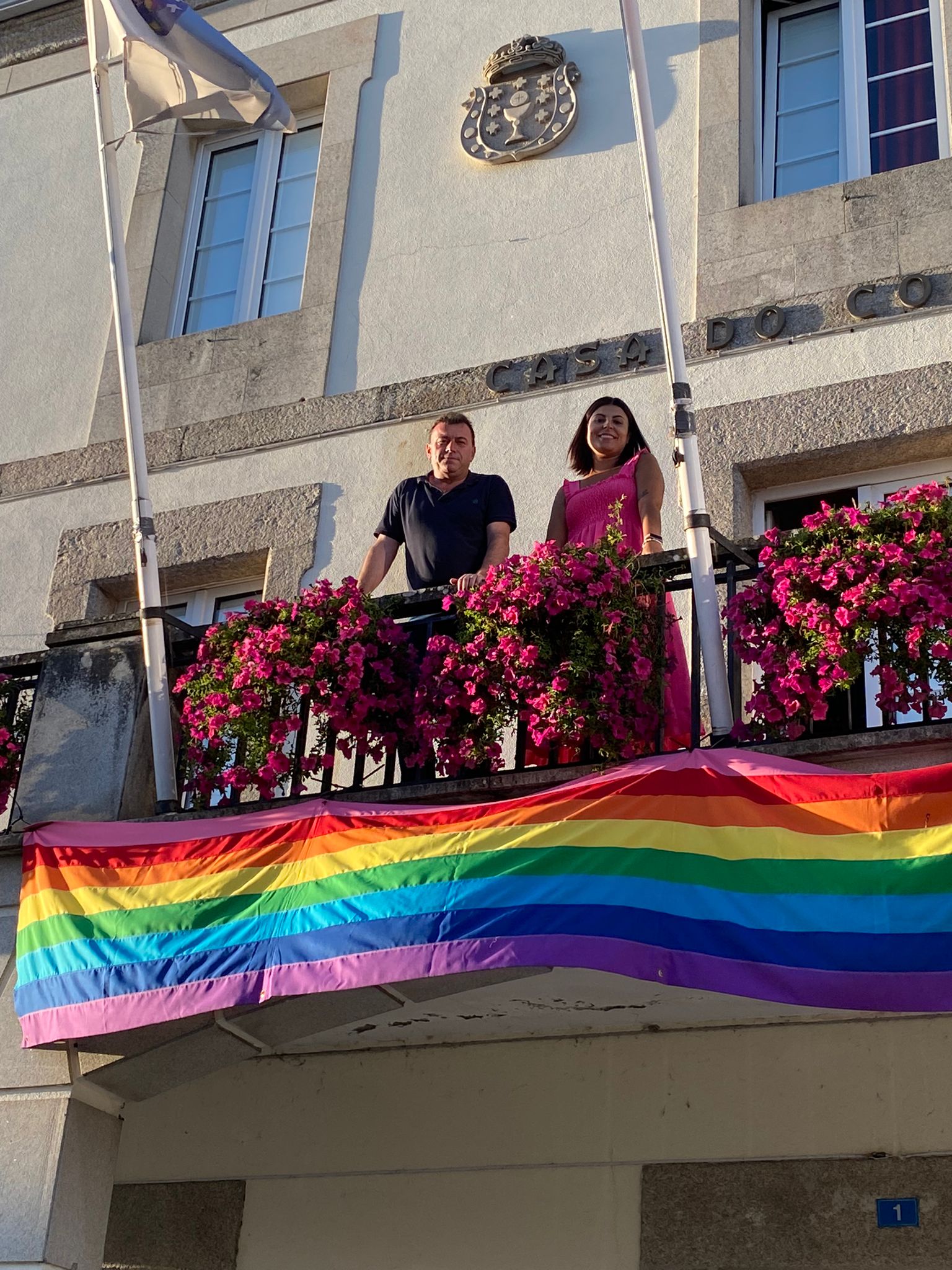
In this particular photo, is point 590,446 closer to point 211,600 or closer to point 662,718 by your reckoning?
point 662,718

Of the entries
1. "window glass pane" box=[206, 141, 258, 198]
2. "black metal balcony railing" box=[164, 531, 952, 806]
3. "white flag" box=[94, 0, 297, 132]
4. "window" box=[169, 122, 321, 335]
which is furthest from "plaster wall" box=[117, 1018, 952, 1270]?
"window glass pane" box=[206, 141, 258, 198]

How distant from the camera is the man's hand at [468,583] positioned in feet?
21.6

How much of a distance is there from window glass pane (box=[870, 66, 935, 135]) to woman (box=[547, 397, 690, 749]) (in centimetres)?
247

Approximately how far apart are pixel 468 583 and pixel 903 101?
12.7ft

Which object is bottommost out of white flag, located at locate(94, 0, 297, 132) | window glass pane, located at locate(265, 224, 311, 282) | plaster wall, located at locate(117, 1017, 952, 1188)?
plaster wall, located at locate(117, 1017, 952, 1188)

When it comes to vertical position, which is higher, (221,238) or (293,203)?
(293,203)

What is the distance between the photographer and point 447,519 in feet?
24.3

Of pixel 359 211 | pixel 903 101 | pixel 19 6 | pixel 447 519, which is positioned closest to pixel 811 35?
pixel 903 101

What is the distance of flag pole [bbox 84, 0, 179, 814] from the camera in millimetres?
6953

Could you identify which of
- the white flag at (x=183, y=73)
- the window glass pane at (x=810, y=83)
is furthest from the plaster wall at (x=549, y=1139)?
the window glass pane at (x=810, y=83)

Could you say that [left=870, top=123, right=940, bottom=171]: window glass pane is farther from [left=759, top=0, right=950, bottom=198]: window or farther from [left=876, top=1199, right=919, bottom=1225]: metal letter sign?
[left=876, top=1199, right=919, bottom=1225]: metal letter sign

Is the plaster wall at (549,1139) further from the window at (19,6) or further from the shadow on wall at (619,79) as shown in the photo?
the window at (19,6)

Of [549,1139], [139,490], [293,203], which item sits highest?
[293,203]

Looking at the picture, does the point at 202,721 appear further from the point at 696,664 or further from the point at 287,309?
the point at 287,309
